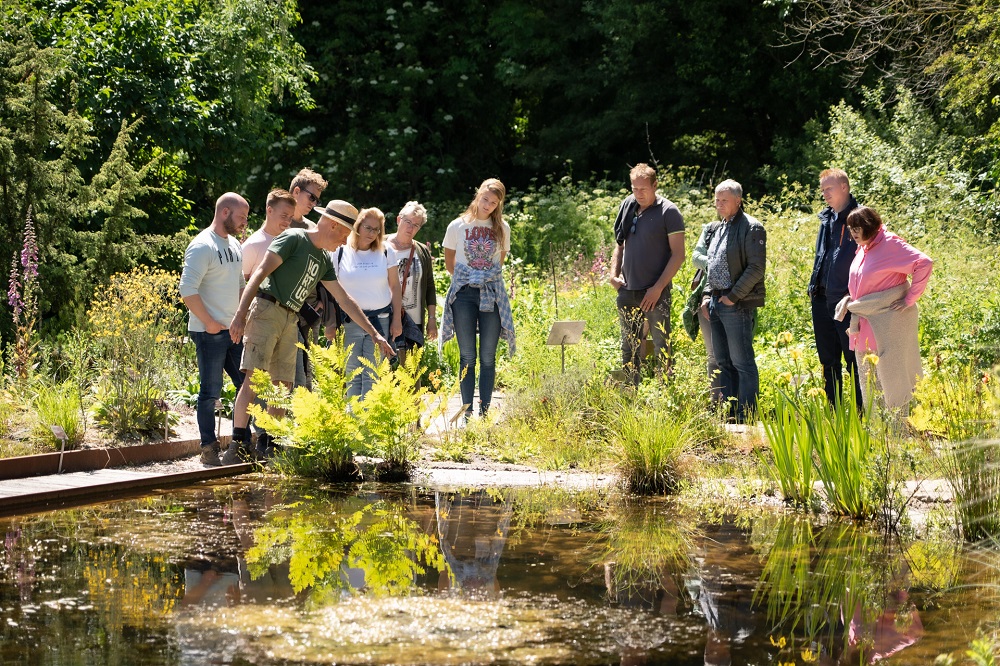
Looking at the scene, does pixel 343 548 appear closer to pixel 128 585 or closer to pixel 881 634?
pixel 128 585

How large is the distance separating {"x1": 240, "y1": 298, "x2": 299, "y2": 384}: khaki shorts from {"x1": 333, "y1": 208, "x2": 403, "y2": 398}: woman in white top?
1.12m

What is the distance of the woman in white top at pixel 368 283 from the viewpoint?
27.5ft

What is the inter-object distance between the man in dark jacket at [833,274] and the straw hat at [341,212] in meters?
3.33

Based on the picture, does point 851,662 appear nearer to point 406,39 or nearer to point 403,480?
point 403,480

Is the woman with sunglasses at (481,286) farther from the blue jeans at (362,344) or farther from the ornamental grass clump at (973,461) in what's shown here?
the ornamental grass clump at (973,461)

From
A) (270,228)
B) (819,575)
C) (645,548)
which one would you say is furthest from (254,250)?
(819,575)

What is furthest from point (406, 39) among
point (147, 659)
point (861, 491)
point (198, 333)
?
point (147, 659)

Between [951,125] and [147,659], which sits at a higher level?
[951,125]

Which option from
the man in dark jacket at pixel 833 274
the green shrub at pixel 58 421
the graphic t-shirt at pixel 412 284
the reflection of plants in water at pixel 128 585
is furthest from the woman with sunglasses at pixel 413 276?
the reflection of plants in water at pixel 128 585

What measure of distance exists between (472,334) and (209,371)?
224cm

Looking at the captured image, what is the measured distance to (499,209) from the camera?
8531mm

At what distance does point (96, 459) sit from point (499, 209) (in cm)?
350

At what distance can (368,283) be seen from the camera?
27.5ft

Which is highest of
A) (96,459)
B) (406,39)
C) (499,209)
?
(406,39)
